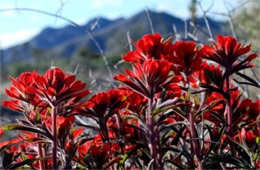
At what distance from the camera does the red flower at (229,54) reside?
2.93 ft

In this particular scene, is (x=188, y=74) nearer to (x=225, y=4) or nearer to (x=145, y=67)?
(x=145, y=67)

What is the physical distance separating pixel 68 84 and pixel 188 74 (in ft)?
0.81

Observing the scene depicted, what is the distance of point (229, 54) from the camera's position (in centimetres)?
90

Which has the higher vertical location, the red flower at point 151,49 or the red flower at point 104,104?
the red flower at point 151,49

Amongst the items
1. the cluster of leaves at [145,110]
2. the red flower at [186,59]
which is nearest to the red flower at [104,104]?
the cluster of leaves at [145,110]

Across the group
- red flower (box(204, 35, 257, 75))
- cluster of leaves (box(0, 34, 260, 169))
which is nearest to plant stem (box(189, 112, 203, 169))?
cluster of leaves (box(0, 34, 260, 169))

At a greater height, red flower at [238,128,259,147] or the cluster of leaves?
the cluster of leaves

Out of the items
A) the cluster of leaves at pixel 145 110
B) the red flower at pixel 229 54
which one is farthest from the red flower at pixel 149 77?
the red flower at pixel 229 54

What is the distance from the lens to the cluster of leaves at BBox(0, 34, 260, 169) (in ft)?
2.66

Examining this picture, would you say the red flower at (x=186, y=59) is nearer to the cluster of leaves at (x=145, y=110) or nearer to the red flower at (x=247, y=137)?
the cluster of leaves at (x=145, y=110)

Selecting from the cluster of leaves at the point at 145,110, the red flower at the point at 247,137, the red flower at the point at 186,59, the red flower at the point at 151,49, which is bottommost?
the red flower at the point at 247,137

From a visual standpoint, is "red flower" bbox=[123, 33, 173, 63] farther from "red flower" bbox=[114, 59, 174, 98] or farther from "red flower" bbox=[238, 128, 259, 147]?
"red flower" bbox=[238, 128, 259, 147]

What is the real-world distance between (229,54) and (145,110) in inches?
8.1

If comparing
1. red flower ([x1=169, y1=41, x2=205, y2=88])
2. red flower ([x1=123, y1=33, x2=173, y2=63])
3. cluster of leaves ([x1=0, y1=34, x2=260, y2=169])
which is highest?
red flower ([x1=123, y1=33, x2=173, y2=63])
